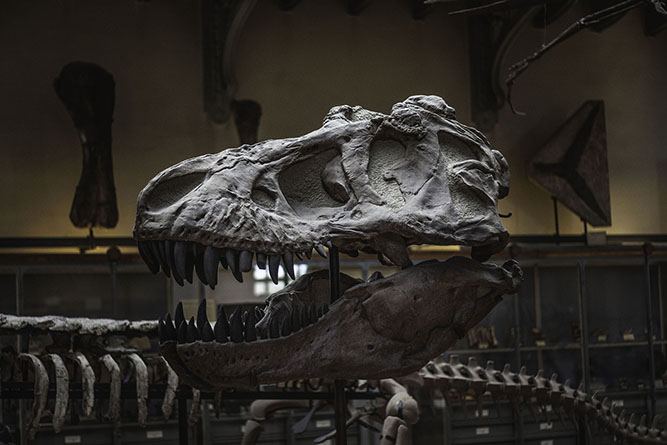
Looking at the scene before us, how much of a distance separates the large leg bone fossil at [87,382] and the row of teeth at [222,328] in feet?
6.06

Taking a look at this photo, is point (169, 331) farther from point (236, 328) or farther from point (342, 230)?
point (342, 230)

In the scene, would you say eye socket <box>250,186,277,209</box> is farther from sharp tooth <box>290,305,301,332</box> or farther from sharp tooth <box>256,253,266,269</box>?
sharp tooth <box>290,305,301,332</box>

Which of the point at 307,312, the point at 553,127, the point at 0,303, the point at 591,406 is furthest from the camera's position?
the point at 553,127

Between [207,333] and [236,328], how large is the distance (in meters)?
0.09

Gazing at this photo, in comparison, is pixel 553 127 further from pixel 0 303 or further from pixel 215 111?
pixel 0 303

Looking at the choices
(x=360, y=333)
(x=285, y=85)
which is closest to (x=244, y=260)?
(x=360, y=333)

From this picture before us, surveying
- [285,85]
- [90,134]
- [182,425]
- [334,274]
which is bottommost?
[182,425]

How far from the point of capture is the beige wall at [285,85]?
364 inches

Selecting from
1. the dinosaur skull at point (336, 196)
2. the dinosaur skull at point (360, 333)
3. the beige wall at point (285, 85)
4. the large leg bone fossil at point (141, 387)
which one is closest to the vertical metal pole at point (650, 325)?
the beige wall at point (285, 85)

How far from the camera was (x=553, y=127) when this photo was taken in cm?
1090

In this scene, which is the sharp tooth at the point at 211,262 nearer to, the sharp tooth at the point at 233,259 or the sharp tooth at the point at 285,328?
the sharp tooth at the point at 233,259

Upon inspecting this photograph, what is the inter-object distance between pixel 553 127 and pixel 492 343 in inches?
114

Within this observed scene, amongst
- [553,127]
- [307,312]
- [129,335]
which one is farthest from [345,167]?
[553,127]

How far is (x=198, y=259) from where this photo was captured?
3160 mm
